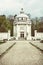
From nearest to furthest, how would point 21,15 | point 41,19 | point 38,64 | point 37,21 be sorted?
point 38,64, point 21,15, point 37,21, point 41,19

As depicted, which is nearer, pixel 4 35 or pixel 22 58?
pixel 22 58

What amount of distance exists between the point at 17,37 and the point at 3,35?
503cm

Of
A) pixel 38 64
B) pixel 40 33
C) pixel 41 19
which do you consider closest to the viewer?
pixel 38 64

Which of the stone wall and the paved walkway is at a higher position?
the paved walkway

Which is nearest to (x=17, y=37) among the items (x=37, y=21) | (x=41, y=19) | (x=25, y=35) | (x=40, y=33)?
(x=25, y=35)

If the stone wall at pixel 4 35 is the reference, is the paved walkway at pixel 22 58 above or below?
above

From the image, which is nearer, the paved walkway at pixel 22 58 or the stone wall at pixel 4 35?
the paved walkway at pixel 22 58

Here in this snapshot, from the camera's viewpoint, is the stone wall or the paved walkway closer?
the paved walkway

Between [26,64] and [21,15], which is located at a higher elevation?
[21,15]

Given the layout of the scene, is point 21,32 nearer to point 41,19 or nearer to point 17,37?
point 17,37

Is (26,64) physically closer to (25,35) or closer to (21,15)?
(25,35)

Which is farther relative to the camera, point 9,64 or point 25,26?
point 25,26

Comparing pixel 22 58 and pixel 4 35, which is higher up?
pixel 22 58

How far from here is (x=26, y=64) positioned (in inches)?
384
